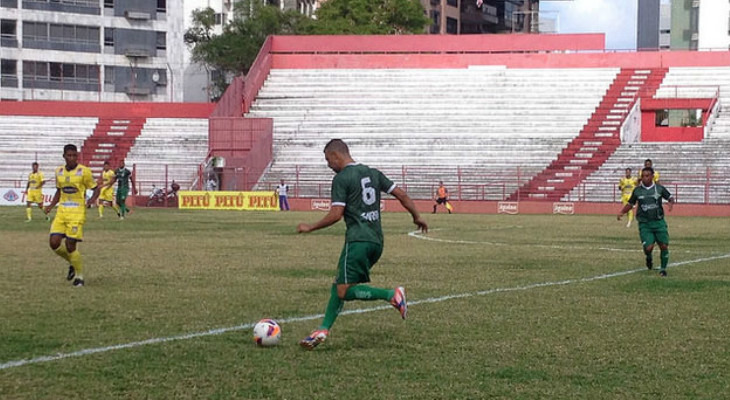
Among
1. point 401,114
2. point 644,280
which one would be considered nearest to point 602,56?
point 401,114

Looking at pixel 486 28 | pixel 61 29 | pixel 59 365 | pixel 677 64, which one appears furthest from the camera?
pixel 486 28

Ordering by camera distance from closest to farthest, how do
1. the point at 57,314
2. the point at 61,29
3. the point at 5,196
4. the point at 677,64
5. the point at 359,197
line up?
the point at 359,197, the point at 57,314, the point at 5,196, the point at 677,64, the point at 61,29

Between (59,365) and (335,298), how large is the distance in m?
2.53

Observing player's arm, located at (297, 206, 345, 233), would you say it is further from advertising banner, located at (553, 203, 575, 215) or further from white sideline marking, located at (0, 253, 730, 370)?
advertising banner, located at (553, 203, 575, 215)

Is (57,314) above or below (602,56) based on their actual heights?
below

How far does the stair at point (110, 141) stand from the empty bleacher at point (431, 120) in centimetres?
734

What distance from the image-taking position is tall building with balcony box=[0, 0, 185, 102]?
8412 centimetres

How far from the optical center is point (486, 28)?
129500 millimetres

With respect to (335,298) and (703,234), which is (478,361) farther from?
(703,234)

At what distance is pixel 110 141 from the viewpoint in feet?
205

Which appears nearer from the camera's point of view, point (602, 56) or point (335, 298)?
point (335, 298)

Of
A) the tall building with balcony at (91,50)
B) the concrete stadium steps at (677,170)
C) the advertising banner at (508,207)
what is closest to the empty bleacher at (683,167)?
the concrete stadium steps at (677,170)

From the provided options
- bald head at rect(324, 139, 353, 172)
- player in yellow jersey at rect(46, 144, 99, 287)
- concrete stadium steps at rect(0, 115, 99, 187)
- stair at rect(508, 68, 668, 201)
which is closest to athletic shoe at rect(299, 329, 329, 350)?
bald head at rect(324, 139, 353, 172)

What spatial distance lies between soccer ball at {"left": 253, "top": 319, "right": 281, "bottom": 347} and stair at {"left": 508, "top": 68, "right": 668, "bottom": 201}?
43746 millimetres
